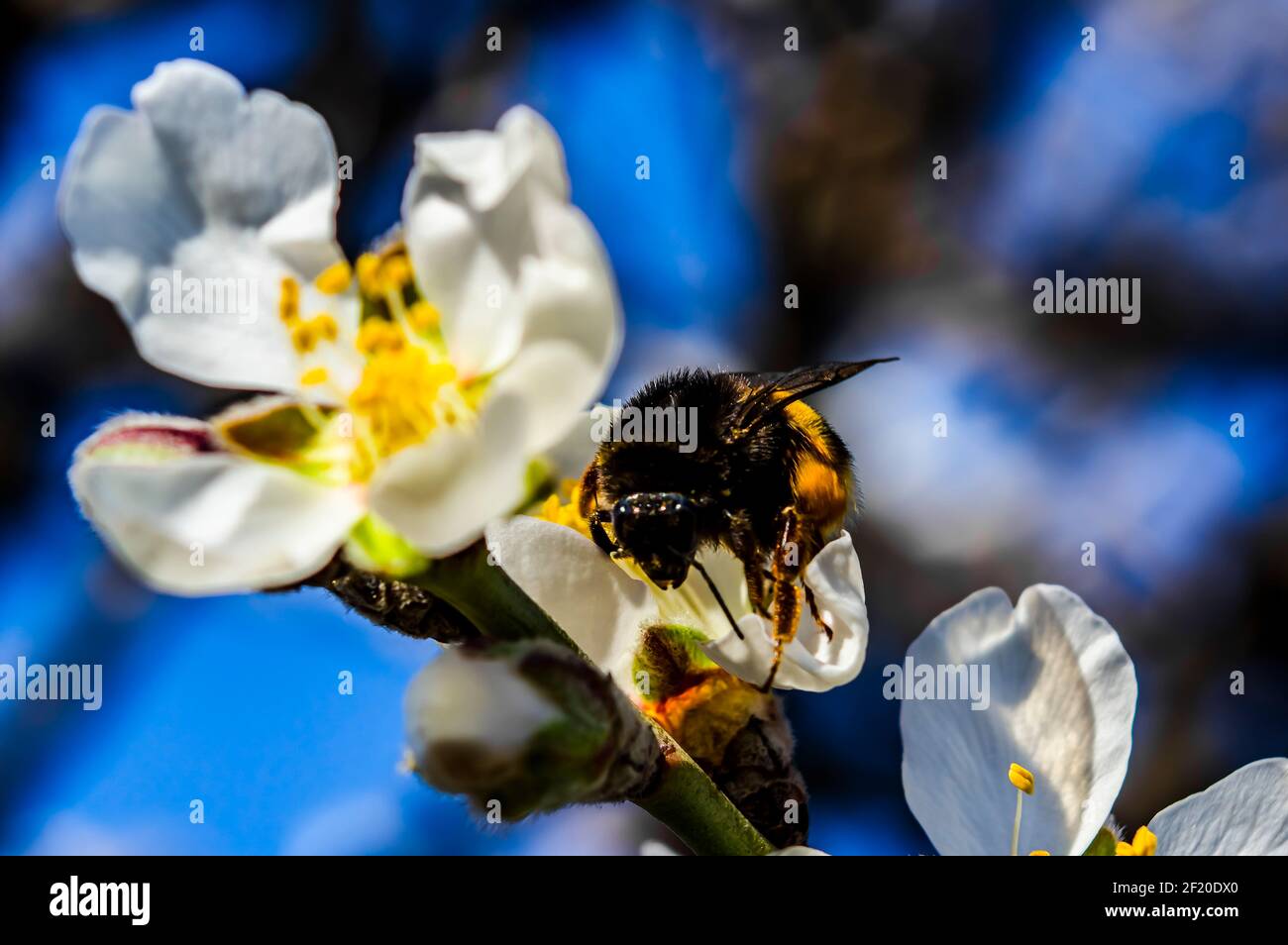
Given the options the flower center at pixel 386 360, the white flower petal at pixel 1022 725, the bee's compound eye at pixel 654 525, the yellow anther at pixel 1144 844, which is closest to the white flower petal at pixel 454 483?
the flower center at pixel 386 360

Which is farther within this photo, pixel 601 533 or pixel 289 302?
pixel 601 533

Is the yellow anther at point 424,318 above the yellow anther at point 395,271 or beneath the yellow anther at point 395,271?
beneath

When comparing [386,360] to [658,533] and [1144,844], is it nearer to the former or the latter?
[658,533]

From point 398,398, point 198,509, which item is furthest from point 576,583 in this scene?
point 198,509

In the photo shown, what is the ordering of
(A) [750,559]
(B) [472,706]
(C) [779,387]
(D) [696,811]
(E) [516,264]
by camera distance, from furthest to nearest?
(C) [779,387]
(A) [750,559]
(D) [696,811]
(E) [516,264]
(B) [472,706]

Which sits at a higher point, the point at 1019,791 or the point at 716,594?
the point at 716,594

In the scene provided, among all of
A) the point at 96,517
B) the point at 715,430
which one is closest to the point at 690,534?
the point at 715,430

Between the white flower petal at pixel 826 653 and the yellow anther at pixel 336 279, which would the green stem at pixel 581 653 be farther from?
the yellow anther at pixel 336 279
